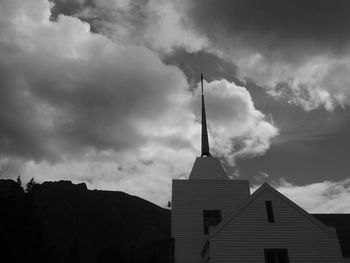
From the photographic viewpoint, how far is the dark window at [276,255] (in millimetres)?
22500

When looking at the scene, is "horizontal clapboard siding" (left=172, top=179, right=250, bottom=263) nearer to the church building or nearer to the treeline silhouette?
the church building

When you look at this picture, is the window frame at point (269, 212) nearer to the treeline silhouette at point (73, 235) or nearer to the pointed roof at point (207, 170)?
the pointed roof at point (207, 170)

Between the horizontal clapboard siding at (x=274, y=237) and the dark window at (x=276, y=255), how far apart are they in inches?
8.7

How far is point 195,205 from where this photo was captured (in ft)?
98.9

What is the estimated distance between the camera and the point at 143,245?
166250 mm

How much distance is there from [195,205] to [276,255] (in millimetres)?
8882

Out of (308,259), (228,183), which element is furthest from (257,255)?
(228,183)

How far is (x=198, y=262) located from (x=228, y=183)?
22.4 feet

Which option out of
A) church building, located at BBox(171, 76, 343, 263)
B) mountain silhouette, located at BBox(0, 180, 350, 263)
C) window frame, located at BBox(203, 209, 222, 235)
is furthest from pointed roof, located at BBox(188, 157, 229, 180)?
church building, located at BBox(171, 76, 343, 263)

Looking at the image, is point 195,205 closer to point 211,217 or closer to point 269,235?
point 211,217

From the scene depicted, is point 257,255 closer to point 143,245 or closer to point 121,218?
point 143,245

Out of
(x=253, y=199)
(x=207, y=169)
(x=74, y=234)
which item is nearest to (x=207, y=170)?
(x=207, y=169)

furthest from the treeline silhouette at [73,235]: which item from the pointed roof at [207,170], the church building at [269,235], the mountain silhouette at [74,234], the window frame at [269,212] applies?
the window frame at [269,212]

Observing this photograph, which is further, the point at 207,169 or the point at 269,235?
the point at 207,169
